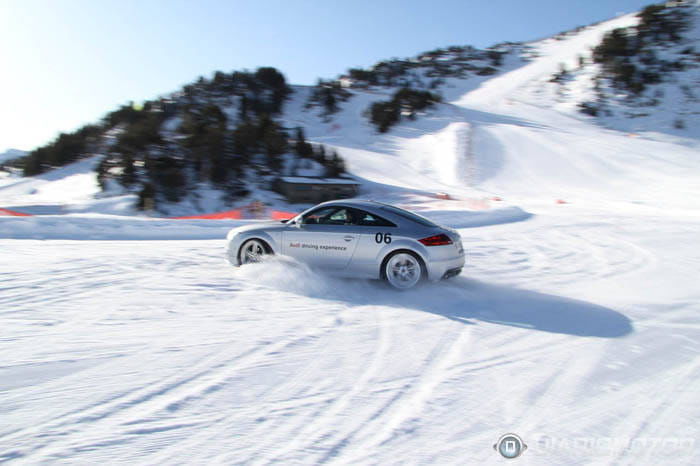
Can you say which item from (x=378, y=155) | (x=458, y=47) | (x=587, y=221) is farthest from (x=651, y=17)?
(x=587, y=221)

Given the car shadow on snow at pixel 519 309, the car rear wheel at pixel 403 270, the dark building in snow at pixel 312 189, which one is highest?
the dark building in snow at pixel 312 189

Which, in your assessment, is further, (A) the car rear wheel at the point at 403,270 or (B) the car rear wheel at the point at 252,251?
(B) the car rear wheel at the point at 252,251

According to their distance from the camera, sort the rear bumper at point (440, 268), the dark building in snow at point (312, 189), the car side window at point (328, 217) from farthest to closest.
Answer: the dark building in snow at point (312, 189), the car side window at point (328, 217), the rear bumper at point (440, 268)

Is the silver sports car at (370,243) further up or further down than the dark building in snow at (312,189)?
further down

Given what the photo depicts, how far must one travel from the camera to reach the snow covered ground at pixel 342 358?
3062 mm

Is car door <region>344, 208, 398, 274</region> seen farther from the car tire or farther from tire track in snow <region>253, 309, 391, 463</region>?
tire track in snow <region>253, 309, 391, 463</region>

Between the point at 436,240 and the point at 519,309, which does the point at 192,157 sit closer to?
the point at 436,240

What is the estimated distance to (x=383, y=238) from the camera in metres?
6.62

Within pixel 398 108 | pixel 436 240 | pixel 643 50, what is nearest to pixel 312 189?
pixel 436 240

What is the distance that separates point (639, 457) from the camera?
2961mm

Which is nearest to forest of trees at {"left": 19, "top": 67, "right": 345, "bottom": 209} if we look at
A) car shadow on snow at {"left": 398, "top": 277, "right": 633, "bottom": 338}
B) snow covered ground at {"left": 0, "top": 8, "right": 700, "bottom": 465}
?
snow covered ground at {"left": 0, "top": 8, "right": 700, "bottom": 465}

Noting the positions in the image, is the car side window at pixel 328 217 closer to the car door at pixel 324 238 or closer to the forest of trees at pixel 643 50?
the car door at pixel 324 238

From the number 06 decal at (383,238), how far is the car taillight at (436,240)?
471mm

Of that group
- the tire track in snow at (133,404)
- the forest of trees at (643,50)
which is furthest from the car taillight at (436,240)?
the forest of trees at (643,50)
